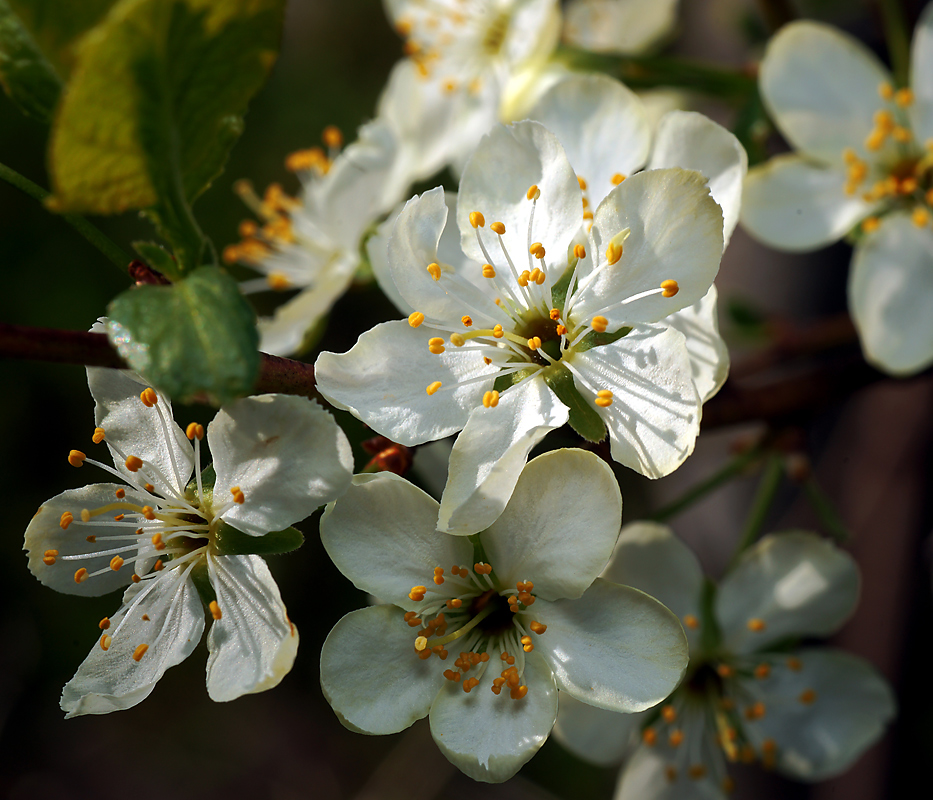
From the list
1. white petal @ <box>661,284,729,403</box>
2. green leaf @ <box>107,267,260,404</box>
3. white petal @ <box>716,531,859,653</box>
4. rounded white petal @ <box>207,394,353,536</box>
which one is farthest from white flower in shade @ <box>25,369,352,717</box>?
white petal @ <box>716,531,859,653</box>

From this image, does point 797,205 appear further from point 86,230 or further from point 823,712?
point 86,230

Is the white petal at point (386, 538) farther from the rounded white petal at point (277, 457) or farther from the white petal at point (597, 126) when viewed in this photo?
the white petal at point (597, 126)

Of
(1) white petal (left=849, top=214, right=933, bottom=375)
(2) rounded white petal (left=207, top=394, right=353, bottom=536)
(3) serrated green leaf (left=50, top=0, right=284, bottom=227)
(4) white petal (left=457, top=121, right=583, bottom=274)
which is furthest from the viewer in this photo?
(1) white petal (left=849, top=214, right=933, bottom=375)

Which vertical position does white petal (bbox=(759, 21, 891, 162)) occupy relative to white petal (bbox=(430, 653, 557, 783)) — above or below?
above

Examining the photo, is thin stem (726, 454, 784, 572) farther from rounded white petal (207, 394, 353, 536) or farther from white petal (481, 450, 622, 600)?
rounded white petal (207, 394, 353, 536)

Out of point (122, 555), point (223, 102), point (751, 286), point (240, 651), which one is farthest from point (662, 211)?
point (751, 286)

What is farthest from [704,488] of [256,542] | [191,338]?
[191,338]

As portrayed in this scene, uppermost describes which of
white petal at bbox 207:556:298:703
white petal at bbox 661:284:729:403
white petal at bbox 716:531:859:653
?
white petal at bbox 207:556:298:703
